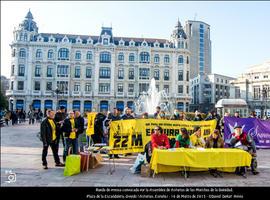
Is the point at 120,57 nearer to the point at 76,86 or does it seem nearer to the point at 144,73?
the point at 144,73

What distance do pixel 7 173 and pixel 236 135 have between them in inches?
247

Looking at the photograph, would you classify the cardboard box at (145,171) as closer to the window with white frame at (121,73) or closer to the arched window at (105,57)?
the window with white frame at (121,73)

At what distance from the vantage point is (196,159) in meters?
6.67

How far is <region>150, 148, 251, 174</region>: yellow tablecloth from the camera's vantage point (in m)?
6.61

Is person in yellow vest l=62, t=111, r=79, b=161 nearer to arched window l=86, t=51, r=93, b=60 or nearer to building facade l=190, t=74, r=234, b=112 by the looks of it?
arched window l=86, t=51, r=93, b=60

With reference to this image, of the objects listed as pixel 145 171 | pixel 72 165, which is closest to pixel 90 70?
pixel 72 165

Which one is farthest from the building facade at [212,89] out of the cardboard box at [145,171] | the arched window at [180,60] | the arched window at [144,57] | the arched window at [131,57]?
the cardboard box at [145,171]

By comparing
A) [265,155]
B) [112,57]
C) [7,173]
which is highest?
[112,57]

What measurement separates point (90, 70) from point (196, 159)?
4802cm

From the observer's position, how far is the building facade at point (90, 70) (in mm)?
50812

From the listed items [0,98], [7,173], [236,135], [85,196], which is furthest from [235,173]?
[0,98]

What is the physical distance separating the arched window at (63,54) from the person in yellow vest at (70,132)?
1818 inches

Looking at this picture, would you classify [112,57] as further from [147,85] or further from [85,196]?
[85,196]

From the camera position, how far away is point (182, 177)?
Result: 22.0ft
